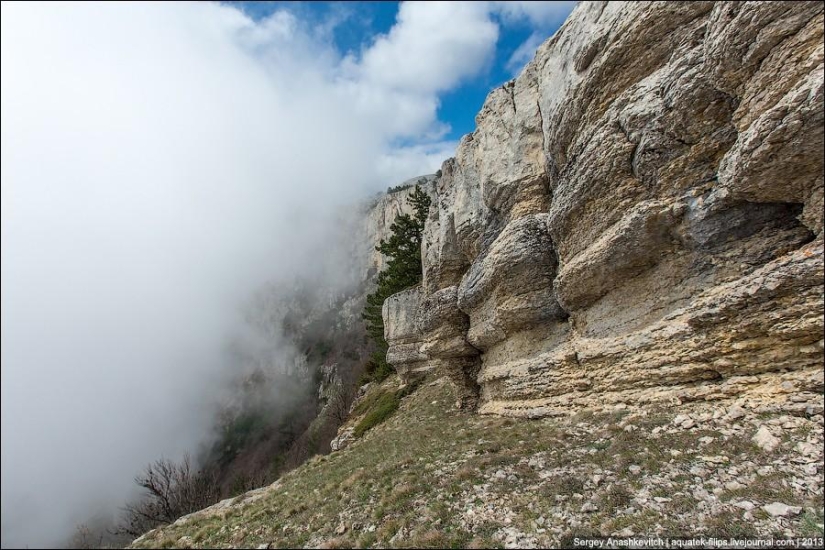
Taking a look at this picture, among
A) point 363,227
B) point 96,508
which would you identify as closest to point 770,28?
point 363,227

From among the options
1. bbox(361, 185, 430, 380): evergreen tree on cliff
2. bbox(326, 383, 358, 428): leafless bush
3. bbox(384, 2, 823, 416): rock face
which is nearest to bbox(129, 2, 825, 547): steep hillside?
bbox(384, 2, 823, 416): rock face

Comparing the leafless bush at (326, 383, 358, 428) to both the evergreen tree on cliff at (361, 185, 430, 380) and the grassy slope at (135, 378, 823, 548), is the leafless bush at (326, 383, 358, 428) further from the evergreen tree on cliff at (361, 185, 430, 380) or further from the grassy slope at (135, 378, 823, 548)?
the grassy slope at (135, 378, 823, 548)

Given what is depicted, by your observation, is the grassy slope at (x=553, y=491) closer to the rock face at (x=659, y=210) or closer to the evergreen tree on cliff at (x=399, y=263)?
the rock face at (x=659, y=210)

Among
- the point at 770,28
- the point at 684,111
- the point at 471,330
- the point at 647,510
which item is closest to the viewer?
the point at 647,510

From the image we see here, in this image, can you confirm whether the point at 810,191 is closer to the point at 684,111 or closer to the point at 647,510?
the point at 684,111

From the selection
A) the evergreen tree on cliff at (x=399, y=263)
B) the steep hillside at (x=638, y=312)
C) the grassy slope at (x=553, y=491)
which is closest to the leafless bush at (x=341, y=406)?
the evergreen tree on cliff at (x=399, y=263)

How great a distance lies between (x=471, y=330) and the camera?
2169 centimetres

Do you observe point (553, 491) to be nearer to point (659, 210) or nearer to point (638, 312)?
point (638, 312)

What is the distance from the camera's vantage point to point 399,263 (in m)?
41.3

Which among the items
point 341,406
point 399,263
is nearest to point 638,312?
point 399,263

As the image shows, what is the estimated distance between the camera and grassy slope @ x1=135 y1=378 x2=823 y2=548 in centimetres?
638

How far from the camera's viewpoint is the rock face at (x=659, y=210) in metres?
8.08

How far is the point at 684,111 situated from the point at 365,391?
44238 millimetres

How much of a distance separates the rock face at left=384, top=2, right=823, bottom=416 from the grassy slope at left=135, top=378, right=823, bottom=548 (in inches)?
73.0
